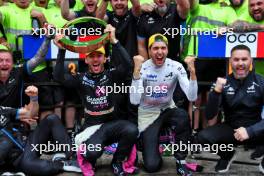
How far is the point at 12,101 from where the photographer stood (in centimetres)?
584

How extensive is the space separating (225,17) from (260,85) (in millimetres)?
1430

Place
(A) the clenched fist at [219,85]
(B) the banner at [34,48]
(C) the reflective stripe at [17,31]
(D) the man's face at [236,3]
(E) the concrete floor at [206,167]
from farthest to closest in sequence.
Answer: (D) the man's face at [236,3] < (C) the reflective stripe at [17,31] < (B) the banner at [34,48] < (E) the concrete floor at [206,167] < (A) the clenched fist at [219,85]

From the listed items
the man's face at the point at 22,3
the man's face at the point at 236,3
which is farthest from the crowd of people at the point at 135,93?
the man's face at the point at 22,3

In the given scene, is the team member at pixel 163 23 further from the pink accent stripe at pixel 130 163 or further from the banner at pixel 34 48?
the pink accent stripe at pixel 130 163

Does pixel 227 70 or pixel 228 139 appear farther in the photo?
pixel 227 70

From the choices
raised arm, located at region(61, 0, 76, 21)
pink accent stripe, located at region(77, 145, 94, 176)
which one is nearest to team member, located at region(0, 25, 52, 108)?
raised arm, located at region(61, 0, 76, 21)

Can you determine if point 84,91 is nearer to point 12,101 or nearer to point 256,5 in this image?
point 12,101

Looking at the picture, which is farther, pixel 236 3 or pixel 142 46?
pixel 236 3

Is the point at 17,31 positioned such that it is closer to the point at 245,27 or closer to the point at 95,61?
the point at 95,61

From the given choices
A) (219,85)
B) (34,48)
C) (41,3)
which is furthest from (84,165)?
(41,3)

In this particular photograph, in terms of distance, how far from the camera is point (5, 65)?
576 cm

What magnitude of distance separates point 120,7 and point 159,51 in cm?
103

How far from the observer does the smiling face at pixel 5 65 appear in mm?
5750

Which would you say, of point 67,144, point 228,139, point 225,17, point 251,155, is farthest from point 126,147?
point 225,17
